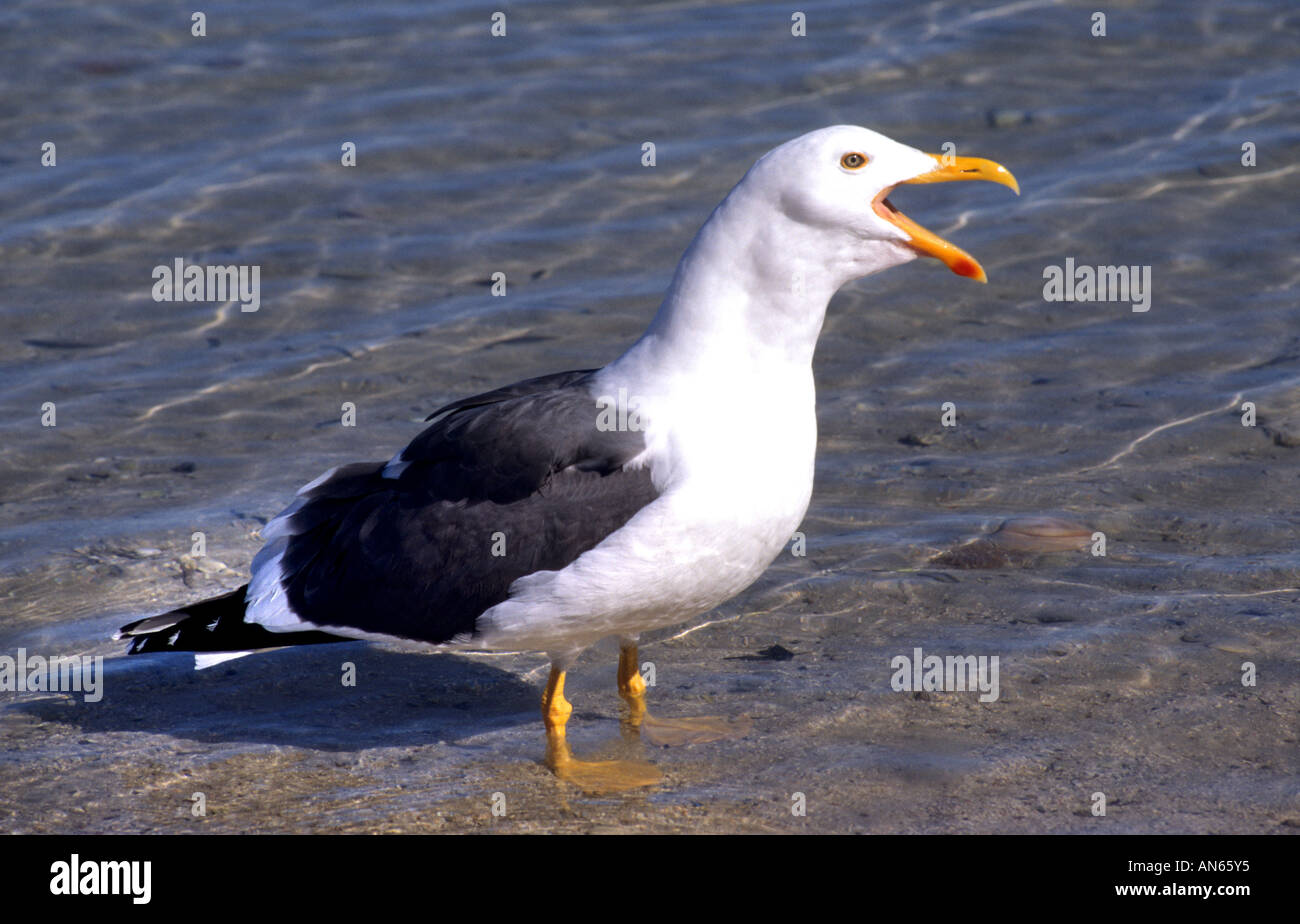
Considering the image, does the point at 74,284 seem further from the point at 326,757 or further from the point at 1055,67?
the point at 1055,67

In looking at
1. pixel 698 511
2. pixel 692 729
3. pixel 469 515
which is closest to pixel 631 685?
pixel 692 729

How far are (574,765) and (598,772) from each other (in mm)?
95

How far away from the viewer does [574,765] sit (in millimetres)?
5227

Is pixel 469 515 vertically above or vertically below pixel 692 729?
above

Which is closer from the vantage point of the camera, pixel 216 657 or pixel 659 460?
pixel 659 460

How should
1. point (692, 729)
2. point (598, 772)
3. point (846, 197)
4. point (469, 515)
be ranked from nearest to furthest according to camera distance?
1. point (846, 197)
2. point (469, 515)
3. point (598, 772)
4. point (692, 729)

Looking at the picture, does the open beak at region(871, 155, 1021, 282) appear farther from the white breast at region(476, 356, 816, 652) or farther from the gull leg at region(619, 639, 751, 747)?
the gull leg at region(619, 639, 751, 747)

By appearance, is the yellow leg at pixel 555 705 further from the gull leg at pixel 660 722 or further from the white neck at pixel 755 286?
the white neck at pixel 755 286

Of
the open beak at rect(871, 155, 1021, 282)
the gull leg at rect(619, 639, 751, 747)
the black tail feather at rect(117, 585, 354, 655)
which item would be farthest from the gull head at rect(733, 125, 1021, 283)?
the black tail feather at rect(117, 585, 354, 655)

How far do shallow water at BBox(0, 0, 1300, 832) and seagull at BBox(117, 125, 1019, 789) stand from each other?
24.9 inches

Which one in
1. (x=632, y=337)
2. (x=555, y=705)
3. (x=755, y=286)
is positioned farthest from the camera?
(x=632, y=337)

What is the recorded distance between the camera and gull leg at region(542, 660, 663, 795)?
16.8 ft

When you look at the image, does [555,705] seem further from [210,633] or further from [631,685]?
[210,633]

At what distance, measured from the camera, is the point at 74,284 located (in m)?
9.86
